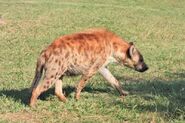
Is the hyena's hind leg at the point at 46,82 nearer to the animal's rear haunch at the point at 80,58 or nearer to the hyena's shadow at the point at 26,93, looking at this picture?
the animal's rear haunch at the point at 80,58

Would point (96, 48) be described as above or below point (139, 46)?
above

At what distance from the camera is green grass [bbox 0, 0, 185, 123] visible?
822 centimetres

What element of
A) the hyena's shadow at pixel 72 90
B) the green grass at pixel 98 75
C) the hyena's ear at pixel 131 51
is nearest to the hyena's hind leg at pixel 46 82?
the green grass at pixel 98 75

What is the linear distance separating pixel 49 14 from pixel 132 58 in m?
15.2

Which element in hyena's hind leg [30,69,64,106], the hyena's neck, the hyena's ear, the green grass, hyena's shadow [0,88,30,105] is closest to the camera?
the green grass

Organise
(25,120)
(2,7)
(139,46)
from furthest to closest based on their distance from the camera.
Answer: (2,7) → (139,46) → (25,120)

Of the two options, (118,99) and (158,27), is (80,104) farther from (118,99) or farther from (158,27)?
(158,27)

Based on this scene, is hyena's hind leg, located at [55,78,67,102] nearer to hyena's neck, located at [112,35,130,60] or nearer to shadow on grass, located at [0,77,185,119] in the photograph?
shadow on grass, located at [0,77,185,119]

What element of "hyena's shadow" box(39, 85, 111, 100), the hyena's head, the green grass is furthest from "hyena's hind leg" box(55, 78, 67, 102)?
the hyena's head

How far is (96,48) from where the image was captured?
906cm

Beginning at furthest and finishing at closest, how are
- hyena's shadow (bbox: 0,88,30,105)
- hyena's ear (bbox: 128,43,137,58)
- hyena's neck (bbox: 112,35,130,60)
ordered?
hyena's ear (bbox: 128,43,137,58)
hyena's neck (bbox: 112,35,130,60)
hyena's shadow (bbox: 0,88,30,105)

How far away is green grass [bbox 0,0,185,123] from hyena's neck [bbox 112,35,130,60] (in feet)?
2.32

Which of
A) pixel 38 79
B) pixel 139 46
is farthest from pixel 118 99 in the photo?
pixel 139 46

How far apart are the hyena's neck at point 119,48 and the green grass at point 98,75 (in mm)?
707
